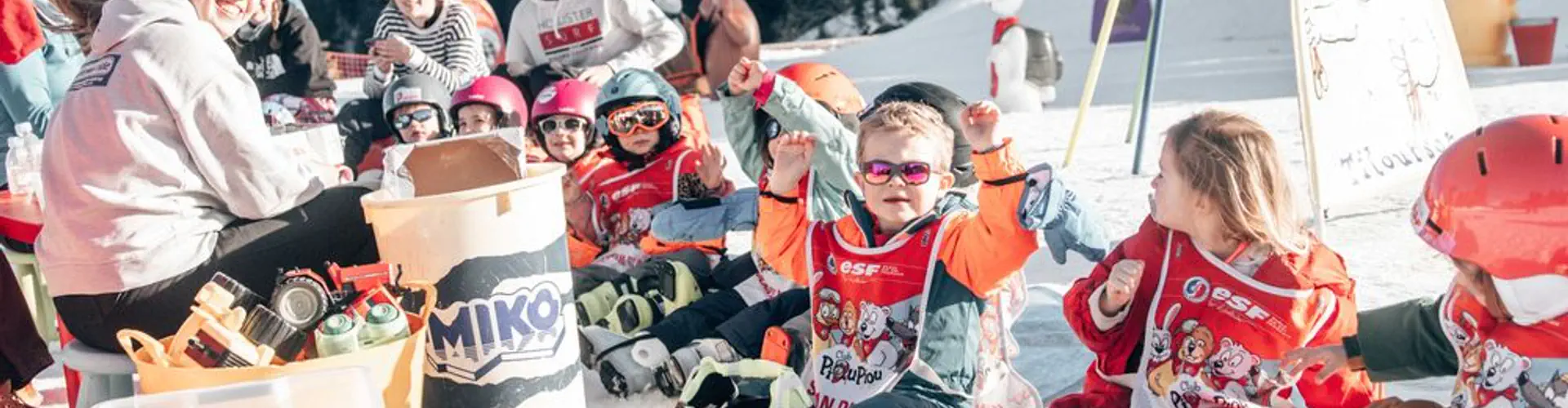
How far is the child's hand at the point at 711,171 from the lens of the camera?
443 centimetres

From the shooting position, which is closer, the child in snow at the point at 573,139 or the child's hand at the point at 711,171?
the child's hand at the point at 711,171

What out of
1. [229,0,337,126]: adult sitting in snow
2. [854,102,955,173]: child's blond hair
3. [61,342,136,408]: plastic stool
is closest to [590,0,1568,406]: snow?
[854,102,955,173]: child's blond hair

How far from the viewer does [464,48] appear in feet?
20.5

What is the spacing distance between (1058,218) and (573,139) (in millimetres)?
2295

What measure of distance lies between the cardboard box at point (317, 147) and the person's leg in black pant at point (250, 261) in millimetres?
140

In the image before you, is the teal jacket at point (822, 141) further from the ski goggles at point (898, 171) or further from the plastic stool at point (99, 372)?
the plastic stool at point (99, 372)

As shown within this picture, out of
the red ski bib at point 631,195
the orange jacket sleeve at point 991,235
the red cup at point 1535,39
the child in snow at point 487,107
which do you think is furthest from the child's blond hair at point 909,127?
the red cup at point 1535,39

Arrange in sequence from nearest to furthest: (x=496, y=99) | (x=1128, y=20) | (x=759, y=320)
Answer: (x=759, y=320) < (x=496, y=99) < (x=1128, y=20)

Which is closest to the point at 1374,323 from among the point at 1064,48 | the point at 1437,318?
the point at 1437,318

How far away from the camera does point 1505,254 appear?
7.12ft

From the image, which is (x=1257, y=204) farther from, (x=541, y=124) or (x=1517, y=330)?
(x=541, y=124)

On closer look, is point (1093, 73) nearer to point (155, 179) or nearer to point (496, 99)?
point (496, 99)

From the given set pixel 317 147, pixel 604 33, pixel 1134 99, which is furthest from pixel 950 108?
pixel 1134 99

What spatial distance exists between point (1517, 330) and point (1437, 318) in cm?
27
